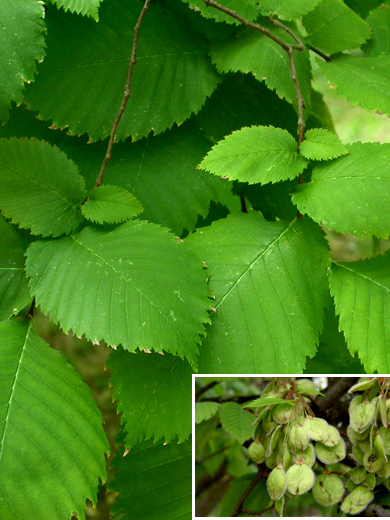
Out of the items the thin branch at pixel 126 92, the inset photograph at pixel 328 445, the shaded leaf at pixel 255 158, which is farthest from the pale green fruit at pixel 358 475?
the thin branch at pixel 126 92

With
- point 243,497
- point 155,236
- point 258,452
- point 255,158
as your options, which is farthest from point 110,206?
point 243,497

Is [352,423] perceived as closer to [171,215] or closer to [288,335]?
[288,335]

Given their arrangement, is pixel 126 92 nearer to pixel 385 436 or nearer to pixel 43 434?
pixel 43 434

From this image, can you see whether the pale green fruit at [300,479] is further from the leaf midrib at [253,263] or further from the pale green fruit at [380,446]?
the leaf midrib at [253,263]

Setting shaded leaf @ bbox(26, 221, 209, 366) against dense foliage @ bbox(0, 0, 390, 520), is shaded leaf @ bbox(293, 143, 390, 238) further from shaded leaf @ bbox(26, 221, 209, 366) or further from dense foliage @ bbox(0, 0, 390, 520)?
shaded leaf @ bbox(26, 221, 209, 366)

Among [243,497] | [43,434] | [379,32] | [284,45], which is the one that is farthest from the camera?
[379,32]

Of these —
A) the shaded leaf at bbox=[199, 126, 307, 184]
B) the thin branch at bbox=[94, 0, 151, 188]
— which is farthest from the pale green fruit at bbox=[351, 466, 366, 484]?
the thin branch at bbox=[94, 0, 151, 188]

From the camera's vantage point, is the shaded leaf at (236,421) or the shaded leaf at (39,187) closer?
the shaded leaf at (39,187)
